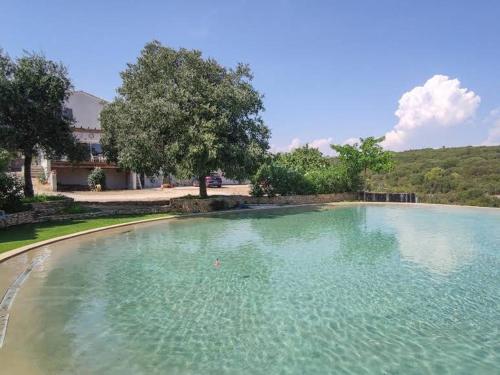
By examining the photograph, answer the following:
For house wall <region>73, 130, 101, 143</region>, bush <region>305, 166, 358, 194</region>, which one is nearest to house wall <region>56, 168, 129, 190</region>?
house wall <region>73, 130, 101, 143</region>

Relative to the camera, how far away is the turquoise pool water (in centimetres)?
618

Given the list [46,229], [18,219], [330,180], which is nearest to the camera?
[46,229]

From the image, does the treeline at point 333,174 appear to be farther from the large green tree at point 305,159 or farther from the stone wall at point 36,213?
the stone wall at point 36,213

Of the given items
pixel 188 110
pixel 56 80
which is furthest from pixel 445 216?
pixel 56 80

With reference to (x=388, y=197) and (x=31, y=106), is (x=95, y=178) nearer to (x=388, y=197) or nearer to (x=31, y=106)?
(x=31, y=106)

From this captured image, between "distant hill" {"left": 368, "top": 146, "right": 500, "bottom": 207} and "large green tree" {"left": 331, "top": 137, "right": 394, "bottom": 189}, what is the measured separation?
12.5 ft

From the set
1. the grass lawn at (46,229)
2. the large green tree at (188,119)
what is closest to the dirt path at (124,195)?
the large green tree at (188,119)

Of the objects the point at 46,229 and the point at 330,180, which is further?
the point at 330,180

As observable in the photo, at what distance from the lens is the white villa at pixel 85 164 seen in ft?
131

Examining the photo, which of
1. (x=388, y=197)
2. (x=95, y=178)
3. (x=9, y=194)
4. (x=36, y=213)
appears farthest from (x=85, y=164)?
(x=388, y=197)

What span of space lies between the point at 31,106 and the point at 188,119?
8.98 m

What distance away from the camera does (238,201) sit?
2873 cm

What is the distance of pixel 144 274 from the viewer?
11.4m

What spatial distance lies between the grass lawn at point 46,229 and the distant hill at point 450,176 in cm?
2542
